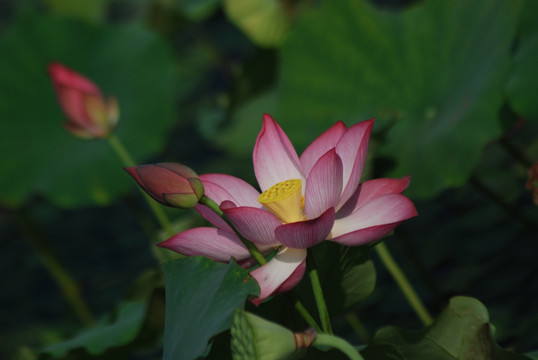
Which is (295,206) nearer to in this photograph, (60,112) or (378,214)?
(378,214)

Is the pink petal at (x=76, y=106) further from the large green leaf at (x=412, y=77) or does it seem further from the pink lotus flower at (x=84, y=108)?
the large green leaf at (x=412, y=77)

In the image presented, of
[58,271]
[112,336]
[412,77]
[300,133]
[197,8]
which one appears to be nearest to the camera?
[112,336]

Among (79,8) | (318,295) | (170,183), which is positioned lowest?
(318,295)

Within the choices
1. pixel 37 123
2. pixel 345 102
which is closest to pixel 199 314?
pixel 345 102

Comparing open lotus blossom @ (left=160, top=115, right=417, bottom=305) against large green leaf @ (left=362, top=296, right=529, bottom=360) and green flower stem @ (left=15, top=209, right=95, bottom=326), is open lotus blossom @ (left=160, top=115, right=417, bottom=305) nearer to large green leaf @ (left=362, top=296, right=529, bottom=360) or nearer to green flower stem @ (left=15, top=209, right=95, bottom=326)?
large green leaf @ (left=362, top=296, right=529, bottom=360)

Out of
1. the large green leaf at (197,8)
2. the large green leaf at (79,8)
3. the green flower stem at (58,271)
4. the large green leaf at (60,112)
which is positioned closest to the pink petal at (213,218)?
the large green leaf at (60,112)

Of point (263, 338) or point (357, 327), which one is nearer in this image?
point (263, 338)

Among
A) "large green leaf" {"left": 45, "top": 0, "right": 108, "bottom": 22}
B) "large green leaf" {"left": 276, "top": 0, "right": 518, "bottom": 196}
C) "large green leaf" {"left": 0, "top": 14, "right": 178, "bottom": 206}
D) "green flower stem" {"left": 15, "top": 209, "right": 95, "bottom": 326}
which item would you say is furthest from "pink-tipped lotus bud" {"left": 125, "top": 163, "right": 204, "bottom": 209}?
"large green leaf" {"left": 45, "top": 0, "right": 108, "bottom": 22}

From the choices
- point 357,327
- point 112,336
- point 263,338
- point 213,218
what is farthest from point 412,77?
point 263,338

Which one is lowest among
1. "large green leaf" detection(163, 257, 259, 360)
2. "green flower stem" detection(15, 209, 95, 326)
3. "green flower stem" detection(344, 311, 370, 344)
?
"green flower stem" detection(344, 311, 370, 344)
